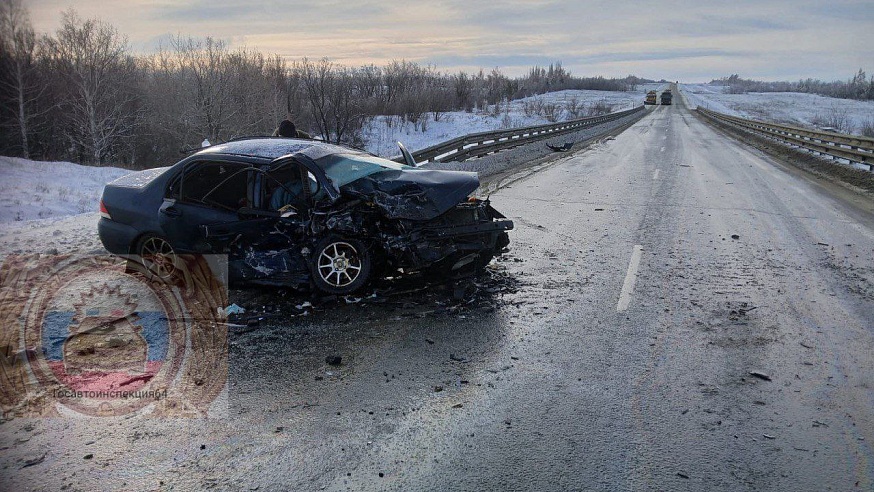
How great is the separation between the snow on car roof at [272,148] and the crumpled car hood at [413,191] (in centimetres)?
77

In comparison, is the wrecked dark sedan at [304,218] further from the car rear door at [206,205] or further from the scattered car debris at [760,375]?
the scattered car debris at [760,375]

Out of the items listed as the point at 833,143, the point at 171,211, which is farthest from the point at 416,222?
the point at 833,143

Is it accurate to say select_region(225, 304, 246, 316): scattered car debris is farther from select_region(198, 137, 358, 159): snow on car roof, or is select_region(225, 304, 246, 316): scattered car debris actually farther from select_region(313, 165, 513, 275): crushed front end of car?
select_region(198, 137, 358, 159): snow on car roof

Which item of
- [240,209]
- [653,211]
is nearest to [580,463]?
[240,209]

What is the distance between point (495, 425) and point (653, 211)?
317 inches

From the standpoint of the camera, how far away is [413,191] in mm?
6133

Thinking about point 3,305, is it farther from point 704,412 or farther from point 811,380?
point 811,380

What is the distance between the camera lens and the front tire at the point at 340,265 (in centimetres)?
590

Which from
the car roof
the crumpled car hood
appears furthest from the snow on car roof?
the crumpled car hood

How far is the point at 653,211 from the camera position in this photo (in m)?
10.6

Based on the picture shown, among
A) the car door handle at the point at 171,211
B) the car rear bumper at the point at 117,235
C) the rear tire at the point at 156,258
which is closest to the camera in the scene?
the car door handle at the point at 171,211

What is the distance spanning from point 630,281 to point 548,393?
2925 millimetres

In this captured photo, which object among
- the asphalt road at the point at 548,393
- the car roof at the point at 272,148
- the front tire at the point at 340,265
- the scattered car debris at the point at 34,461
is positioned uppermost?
the car roof at the point at 272,148

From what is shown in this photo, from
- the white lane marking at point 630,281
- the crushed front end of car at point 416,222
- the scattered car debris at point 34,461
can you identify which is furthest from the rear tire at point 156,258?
the white lane marking at point 630,281
